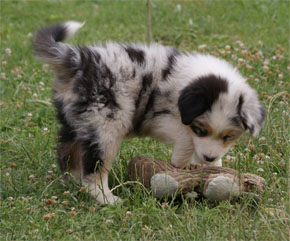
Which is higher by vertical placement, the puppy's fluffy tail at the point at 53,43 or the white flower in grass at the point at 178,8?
the puppy's fluffy tail at the point at 53,43

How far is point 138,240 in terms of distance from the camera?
3.66 meters

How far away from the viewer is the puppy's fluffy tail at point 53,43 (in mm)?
4422

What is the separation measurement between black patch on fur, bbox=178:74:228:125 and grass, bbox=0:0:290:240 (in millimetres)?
571

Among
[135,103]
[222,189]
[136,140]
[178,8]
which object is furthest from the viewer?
[178,8]

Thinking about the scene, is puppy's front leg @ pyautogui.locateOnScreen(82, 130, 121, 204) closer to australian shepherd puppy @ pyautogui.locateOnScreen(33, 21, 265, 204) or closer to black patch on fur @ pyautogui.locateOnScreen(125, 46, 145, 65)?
australian shepherd puppy @ pyautogui.locateOnScreen(33, 21, 265, 204)

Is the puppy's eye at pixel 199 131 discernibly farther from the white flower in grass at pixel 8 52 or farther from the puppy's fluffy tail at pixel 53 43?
the white flower in grass at pixel 8 52

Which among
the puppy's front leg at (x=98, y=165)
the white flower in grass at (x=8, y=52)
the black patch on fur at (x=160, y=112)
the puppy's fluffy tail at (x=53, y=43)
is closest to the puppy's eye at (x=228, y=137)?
the black patch on fur at (x=160, y=112)

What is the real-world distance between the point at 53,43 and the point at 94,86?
21.6 inches

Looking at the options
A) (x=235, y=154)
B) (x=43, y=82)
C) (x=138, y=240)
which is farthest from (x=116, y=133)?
(x=43, y=82)

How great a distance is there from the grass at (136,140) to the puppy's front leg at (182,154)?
0.36 meters

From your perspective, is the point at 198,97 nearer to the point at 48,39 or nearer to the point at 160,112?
the point at 160,112

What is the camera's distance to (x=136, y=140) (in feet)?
18.6

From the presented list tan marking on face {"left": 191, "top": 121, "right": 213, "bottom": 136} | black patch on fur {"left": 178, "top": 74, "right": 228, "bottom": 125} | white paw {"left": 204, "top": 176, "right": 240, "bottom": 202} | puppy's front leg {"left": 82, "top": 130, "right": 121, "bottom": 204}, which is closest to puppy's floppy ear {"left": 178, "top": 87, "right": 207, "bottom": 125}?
black patch on fur {"left": 178, "top": 74, "right": 228, "bottom": 125}

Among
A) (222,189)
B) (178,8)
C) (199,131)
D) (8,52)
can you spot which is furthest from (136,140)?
(178,8)
